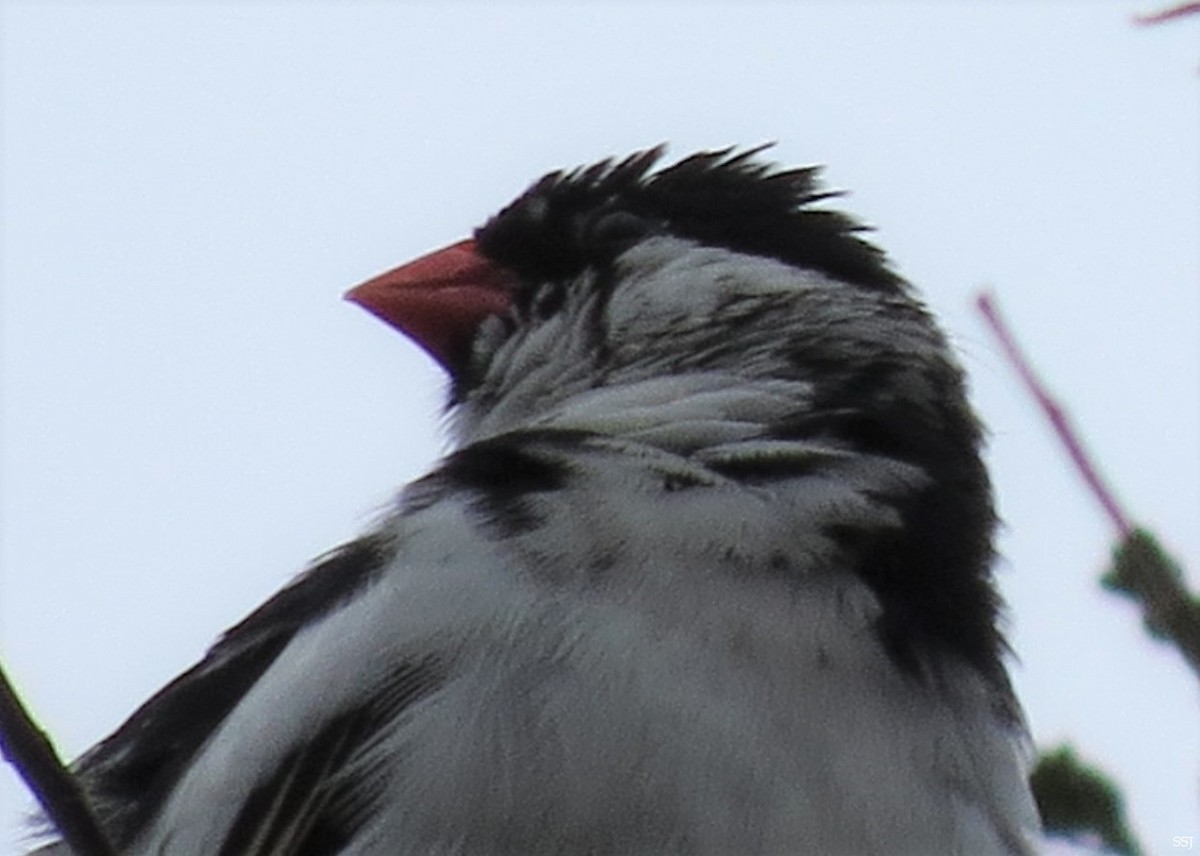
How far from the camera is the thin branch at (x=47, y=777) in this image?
1822 mm

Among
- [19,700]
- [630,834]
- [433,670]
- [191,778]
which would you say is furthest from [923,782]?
[19,700]

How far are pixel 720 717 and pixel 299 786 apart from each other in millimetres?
468

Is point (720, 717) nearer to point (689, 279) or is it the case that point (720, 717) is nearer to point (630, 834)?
point (630, 834)

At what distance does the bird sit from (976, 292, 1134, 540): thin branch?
27.4 inches

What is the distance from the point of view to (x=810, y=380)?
3.37 meters

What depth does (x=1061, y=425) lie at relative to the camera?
191cm

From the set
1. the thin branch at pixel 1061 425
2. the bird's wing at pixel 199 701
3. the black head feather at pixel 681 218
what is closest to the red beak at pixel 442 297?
the black head feather at pixel 681 218

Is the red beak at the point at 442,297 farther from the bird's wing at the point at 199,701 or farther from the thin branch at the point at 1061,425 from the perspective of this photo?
the thin branch at the point at 1061,425

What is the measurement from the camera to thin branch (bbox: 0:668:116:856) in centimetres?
182

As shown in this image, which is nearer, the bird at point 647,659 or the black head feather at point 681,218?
the bird at point 647,659

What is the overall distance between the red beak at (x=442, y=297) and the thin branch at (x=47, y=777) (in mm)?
2220

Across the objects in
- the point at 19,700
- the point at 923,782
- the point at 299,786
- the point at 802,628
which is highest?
the point at 19,700

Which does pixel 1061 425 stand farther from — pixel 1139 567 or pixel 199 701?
pixel 199 701

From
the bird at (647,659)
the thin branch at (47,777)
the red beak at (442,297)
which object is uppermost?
the thin branch at (47,777)
